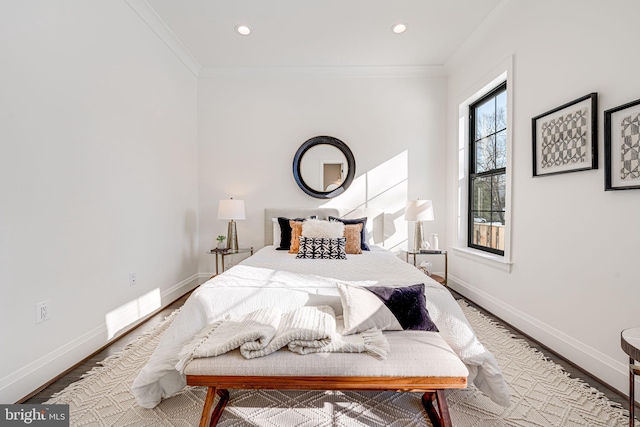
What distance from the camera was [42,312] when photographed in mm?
1885

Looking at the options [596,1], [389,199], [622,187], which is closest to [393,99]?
[389,199]

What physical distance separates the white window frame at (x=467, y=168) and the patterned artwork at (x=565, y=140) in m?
0.45

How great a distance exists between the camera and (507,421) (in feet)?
5.13

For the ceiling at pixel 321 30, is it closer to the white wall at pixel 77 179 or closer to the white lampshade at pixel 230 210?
the white wall at pixel 77 179

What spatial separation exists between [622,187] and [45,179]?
3459 mm

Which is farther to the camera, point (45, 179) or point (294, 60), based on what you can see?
point (294, 60)

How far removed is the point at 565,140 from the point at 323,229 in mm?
2187

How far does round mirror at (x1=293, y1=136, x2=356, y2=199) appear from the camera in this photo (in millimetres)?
4121

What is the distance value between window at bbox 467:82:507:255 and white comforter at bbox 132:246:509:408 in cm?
159

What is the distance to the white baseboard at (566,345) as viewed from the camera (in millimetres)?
1792

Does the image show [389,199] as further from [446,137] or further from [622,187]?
[622,187]

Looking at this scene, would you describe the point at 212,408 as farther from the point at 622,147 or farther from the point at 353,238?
the point at 622,147

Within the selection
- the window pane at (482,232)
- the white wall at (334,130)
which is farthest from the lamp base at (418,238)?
the window pane at (482,232)

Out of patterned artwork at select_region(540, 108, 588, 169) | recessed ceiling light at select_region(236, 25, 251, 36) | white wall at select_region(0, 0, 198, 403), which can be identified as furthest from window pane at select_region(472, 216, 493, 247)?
white wall at select_region(0, 0, 198, 403)
